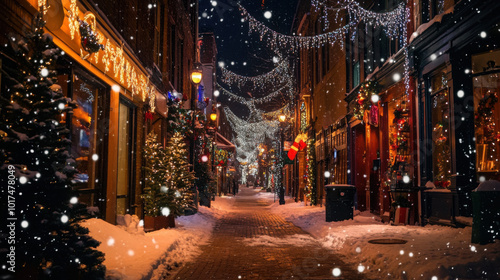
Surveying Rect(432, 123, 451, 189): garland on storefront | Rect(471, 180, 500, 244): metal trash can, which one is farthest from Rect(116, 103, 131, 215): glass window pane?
Rect(471, 180, 500, 244): metal trash can

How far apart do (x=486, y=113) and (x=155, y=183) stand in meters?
8.77

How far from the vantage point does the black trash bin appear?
14.4 metres

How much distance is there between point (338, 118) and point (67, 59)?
16.0 m

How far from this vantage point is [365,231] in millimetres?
11086

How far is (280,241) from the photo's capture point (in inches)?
454

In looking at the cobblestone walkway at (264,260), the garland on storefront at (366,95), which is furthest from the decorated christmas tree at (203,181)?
the cobblestone walkway at (264,260)

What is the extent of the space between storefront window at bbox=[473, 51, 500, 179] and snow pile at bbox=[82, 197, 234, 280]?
22.5 feet

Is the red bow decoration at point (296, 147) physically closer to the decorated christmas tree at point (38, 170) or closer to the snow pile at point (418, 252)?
the snow pile at point (418, 252)

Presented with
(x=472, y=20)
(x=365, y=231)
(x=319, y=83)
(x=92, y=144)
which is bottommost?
(x=365, y=231)

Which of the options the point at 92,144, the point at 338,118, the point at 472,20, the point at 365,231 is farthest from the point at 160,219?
the point at 338,118

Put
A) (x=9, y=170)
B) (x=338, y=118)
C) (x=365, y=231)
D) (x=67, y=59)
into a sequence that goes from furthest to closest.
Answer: (x=338, y=118) → (x=365, y=231) → (x=67, y=59) → (x=9, y=170)

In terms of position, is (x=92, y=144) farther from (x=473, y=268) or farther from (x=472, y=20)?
(x=472, y=20)

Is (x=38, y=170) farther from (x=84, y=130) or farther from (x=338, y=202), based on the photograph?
(x=338, y=202)

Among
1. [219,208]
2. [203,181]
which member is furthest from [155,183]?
[219,208]
